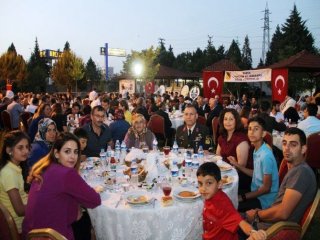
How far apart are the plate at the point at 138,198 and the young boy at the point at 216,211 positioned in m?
0.64

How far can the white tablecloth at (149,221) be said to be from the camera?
2979 millimetres

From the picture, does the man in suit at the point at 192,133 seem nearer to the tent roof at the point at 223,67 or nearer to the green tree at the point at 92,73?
the tent roof at the point at 223,67

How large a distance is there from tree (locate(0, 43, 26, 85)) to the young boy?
4120 cm

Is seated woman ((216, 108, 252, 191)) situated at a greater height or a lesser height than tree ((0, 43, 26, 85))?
lesser

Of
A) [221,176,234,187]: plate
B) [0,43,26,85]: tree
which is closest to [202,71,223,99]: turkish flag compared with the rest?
[221,176,234,187]: plate

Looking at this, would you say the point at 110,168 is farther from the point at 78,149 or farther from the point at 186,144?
the point at 186,144

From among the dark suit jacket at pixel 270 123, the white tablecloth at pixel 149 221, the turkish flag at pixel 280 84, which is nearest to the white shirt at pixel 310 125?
the dark suit jacket at pixel 270 123

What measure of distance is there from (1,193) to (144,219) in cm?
149

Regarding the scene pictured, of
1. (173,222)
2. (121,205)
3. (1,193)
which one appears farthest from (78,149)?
(173,222)

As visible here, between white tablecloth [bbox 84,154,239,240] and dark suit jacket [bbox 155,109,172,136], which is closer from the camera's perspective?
white tablecloth [bbox 84,154,239,240]

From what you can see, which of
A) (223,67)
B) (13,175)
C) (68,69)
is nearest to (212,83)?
(223,67)

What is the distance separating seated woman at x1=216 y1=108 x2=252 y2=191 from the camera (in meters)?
4.36

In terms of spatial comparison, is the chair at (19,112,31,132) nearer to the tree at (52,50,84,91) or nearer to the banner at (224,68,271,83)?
the banner at (224,68,271,83)

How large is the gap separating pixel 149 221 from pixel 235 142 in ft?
7.50
